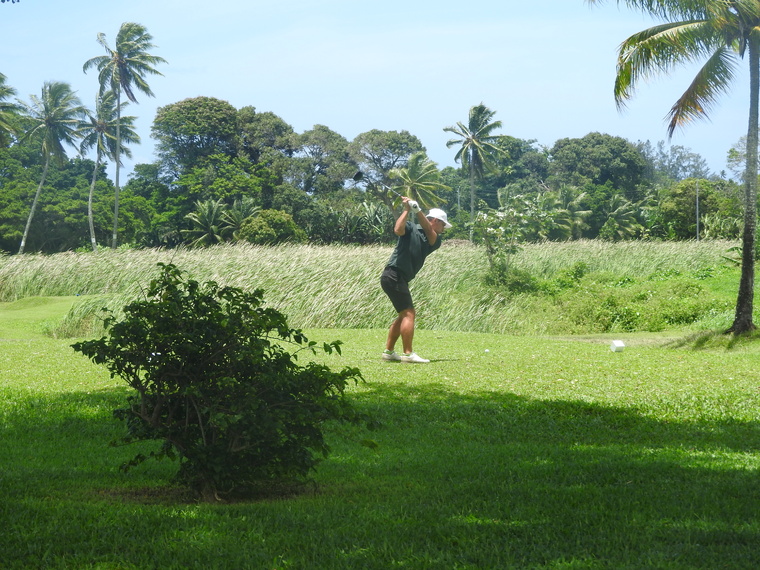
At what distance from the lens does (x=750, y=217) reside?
46.1 ft

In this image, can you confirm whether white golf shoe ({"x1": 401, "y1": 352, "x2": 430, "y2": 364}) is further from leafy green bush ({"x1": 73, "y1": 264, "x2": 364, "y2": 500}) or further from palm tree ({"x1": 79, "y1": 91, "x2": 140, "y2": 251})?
palm tree ({"x1": 79, "y1": 91, "x2": 140, "y2": 251})

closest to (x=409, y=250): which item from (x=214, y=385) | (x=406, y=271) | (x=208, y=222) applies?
(x=406, y=271)

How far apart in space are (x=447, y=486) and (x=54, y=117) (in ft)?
182

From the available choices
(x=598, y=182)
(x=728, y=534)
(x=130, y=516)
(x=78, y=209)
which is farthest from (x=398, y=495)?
(x=598, y=182)

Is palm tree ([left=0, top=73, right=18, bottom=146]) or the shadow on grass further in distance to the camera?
palm tree ([left=0, top=73, right=18, bottom=146])

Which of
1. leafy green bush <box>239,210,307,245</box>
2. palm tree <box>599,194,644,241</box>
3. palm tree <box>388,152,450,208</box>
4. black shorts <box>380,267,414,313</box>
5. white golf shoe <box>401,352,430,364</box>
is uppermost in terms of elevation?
palm tree <box>388,152,450,208</box>

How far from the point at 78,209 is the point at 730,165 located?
4802 cm

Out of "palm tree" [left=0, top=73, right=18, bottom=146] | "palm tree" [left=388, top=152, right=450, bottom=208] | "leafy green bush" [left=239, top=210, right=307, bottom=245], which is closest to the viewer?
"palm tree" [left=0, top=73, right=18, bottom=146]

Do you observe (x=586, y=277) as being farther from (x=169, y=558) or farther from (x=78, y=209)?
(x=78, y=209)

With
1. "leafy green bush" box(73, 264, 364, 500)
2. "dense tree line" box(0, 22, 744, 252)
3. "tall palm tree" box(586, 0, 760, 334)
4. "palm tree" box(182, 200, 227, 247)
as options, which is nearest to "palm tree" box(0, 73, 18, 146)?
"dense tree line" box(0, 22, 744, 252)

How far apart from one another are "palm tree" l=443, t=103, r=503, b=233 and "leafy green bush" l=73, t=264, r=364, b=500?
57.6 meters

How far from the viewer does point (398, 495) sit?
4.32m

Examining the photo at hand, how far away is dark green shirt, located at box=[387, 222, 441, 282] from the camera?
1008cm

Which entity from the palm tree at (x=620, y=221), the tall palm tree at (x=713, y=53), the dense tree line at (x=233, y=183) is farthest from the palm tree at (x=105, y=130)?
the tall palm tree at (x=713, y=53)
